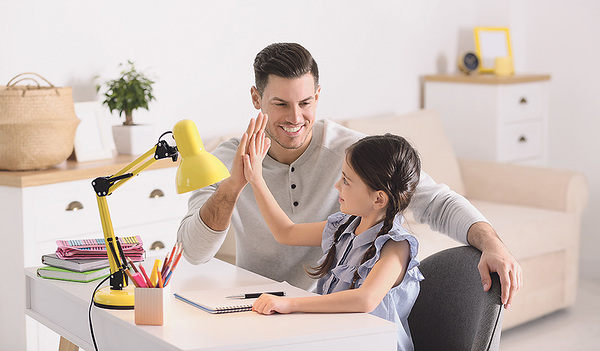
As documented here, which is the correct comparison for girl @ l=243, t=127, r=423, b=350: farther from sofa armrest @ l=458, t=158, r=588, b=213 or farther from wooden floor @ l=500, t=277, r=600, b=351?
sofa armrest @ l=458, t=158, r=588, b=213

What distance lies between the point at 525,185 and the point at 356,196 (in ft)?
7.55

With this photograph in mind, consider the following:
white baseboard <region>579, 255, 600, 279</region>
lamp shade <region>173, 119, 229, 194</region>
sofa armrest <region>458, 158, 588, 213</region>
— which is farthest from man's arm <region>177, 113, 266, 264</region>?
white baseboard <region>579, 255, 600, 279</region>

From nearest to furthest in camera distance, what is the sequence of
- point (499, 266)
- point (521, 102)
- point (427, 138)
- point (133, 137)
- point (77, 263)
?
1. point (499, 266)
2. point (77, 263)
3. point (133, 137)
4. point (427, 138)
5. point (521, 102)

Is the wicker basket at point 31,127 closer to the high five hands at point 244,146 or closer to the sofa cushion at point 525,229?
the high five hands at point 244,146

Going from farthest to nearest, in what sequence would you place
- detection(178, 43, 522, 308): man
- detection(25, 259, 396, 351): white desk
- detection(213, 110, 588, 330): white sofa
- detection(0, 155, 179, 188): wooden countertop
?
detection(213, 110, 588, 330): white sofa, detection(0, 155, 179, 188): wooden countertop, detection(178, 43, 522, 308): man, detection(25, 259, 396, 351): white desk

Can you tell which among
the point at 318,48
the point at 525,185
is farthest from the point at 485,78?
the point at 318,48

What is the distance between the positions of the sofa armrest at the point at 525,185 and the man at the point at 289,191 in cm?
188

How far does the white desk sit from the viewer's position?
137 cm

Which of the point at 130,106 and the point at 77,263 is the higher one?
the point at 130,106

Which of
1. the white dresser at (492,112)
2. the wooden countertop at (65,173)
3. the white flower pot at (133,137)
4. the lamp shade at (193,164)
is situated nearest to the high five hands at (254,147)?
the lamp shade at (193,164)

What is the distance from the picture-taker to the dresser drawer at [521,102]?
4.27 metres

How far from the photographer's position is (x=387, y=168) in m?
1.78

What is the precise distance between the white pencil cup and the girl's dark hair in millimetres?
497

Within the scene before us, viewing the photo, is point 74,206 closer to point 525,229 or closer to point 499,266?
point 499,266
